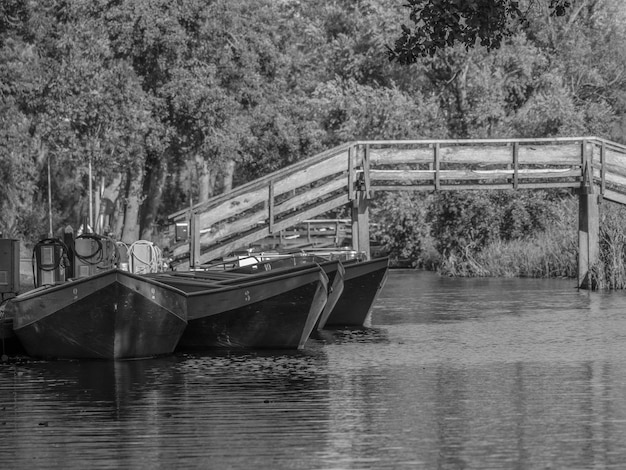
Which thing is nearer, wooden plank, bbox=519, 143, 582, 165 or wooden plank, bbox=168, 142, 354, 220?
wooden plank, bbox=168, 142, 354, 220

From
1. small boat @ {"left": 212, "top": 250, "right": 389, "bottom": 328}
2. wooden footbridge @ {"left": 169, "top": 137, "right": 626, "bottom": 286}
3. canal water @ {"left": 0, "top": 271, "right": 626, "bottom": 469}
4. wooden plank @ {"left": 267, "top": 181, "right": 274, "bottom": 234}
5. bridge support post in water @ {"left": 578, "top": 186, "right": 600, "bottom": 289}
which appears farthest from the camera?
bridge support post in water @ {"left": 578, "top": 186, "right": 600, "bottom": 289}

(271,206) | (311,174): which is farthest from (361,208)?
(271,206)

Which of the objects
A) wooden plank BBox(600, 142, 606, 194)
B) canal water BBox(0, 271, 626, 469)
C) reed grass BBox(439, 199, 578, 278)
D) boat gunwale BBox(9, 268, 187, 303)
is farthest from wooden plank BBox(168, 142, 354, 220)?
boat gunwale BBox(9, 268, 187, 303)

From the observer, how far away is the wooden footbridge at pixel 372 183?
3447 centimetres

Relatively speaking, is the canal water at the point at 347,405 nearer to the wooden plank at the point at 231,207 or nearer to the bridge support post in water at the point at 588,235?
the wooden plank at the point at 231,207

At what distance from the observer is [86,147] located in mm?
46688

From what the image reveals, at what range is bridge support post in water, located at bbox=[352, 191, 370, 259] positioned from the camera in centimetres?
3634

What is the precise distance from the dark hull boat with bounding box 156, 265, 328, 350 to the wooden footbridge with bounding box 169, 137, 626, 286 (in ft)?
35.7

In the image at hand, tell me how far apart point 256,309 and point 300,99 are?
3238 centimetres

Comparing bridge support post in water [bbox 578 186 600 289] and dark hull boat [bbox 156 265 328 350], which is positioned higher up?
bridge support post in water [bbox 578 186 600 289]

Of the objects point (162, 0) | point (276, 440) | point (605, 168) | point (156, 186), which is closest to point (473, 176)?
point (605, 168)

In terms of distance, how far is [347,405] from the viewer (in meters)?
16.1

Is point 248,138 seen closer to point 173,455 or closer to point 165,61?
point 165,61

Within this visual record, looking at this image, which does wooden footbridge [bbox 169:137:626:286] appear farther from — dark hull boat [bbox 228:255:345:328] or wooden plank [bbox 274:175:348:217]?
dark hull boat [bbox 228:255:345:328]
